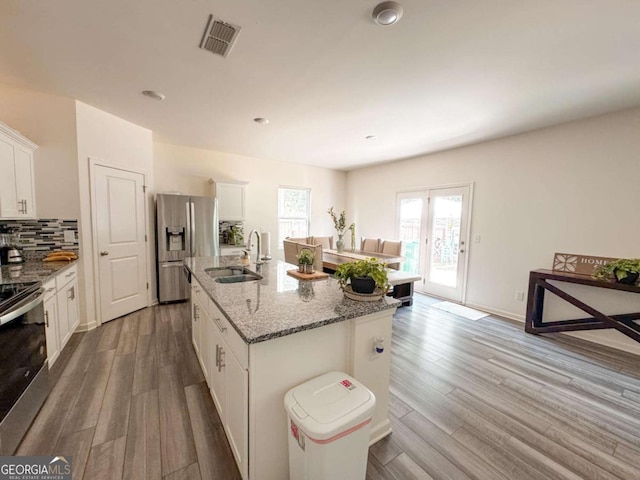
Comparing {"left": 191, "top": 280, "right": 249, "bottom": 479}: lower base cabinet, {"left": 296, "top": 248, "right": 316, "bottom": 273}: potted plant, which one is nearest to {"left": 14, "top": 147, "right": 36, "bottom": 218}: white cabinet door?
{"left": 191, "top": 280, "right": 249, "bottom": 479}: lower base cabinet

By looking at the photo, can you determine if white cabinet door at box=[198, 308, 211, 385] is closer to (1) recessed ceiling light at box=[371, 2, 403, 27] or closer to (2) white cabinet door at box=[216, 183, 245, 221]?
(1) recessed ceiling light at box=[371, 2, 403, 27]

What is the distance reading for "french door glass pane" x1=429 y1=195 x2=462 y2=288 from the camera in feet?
14.8

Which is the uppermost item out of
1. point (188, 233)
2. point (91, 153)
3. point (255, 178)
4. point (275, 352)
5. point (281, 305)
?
point (255, 178)

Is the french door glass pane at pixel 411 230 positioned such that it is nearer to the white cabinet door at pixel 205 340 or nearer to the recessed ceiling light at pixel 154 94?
the white cabinet door at pixel 205 340

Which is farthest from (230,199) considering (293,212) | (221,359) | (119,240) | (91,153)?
(221,359)

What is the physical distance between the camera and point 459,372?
95.7 inches

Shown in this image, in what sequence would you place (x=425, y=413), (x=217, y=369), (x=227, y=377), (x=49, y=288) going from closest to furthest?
(x=227, y=377) → (x=217, y=369) → (x=425, y=413) → (x=49, y=288)

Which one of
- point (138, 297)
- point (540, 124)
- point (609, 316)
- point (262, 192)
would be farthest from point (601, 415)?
point (262, 192)

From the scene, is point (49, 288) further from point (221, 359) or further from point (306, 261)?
point (306, 261)

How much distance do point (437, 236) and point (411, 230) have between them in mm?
592

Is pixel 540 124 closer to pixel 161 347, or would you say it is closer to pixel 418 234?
pixel 418 234

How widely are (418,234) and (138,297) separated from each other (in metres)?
4.82

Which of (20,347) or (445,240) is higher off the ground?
(445,240)

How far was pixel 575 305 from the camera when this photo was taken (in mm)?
3010
